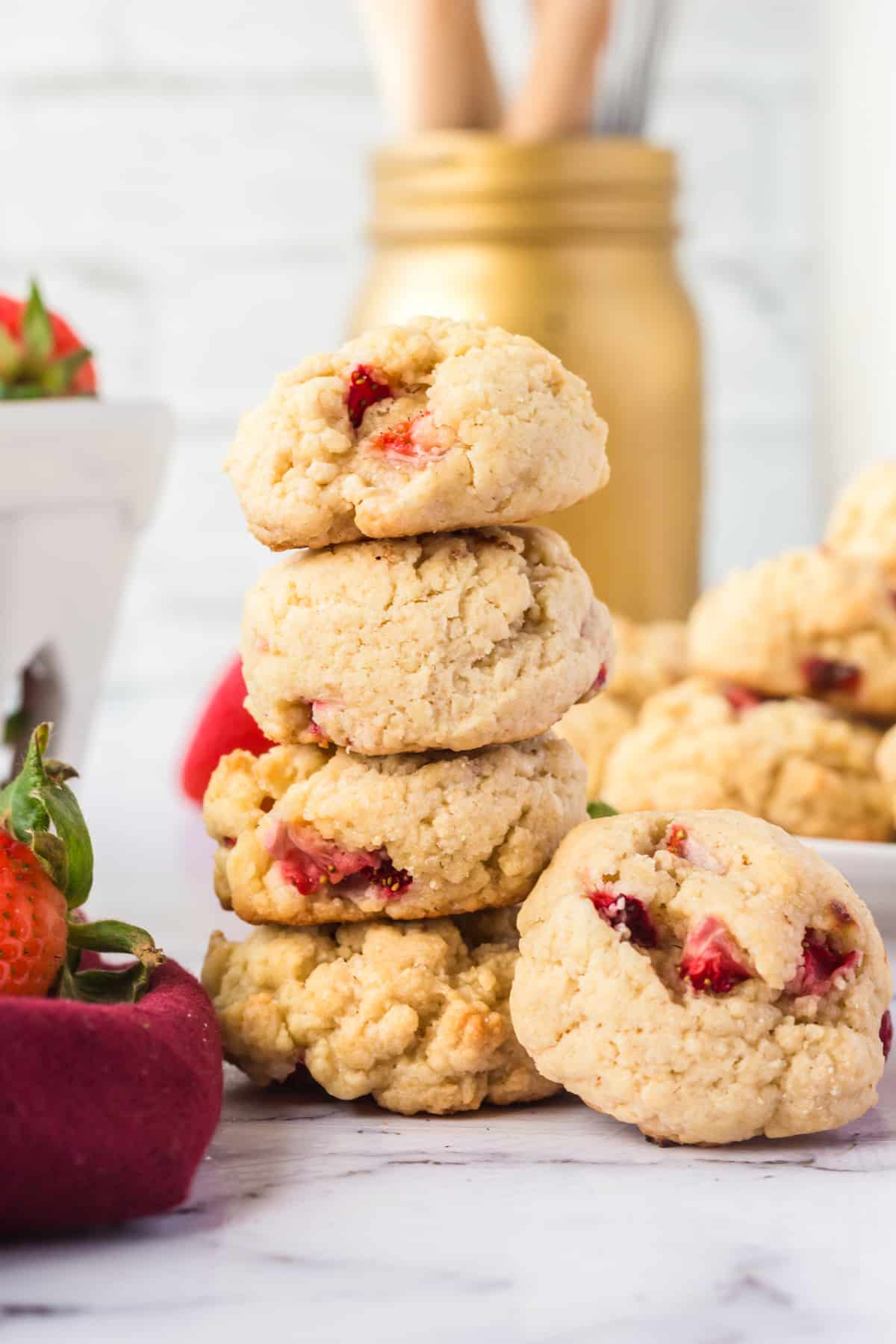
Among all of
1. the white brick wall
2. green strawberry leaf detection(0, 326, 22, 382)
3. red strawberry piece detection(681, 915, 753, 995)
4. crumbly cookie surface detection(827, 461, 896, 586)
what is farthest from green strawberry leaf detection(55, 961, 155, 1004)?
the white brick wall

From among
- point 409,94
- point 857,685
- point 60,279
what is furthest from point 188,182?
point 857,685

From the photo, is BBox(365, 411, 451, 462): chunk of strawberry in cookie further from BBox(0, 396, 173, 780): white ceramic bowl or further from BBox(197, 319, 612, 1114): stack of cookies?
BBox(0, 396, 173, 780): white ceramic bowl

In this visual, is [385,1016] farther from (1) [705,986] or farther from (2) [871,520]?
(2) [871,520]

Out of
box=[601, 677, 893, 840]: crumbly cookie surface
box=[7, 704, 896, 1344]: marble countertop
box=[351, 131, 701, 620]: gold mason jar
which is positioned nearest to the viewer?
box=[7, 704, 896, 1344]: marble countertop

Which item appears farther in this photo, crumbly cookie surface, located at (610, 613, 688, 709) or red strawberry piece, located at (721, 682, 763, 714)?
crumbly cookie surface, located at (610, 613, 688, 709)

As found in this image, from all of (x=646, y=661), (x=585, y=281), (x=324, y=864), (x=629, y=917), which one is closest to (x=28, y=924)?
(x=324, y=864)

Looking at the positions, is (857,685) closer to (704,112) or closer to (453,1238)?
(453,1238)

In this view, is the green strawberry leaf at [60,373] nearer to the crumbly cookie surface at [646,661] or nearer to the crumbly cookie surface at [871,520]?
the crumbly cookie surface at [646,661]
